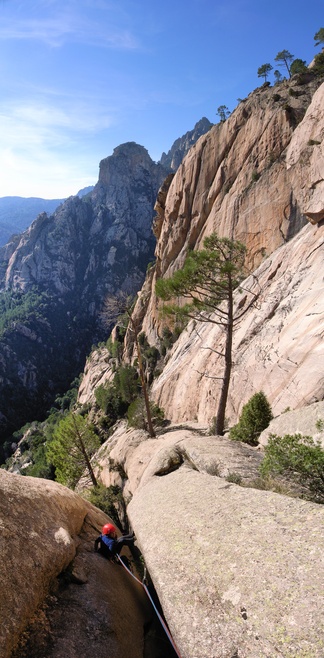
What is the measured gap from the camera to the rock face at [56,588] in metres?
5.57

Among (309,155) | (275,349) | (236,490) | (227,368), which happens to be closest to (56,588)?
(236,490)

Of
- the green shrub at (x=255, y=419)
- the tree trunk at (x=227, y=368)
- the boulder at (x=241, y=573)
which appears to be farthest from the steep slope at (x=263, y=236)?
the boulder at (x=241, y=573)

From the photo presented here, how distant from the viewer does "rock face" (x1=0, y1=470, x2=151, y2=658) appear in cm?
557

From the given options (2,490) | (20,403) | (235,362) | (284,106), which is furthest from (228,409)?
(20,403)

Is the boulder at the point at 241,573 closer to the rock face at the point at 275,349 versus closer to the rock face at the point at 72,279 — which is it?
the rock face at the point at 275,349

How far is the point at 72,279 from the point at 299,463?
195 metres

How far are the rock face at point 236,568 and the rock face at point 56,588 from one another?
60.2 inches

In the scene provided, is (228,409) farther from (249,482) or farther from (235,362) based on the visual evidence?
(249,482)

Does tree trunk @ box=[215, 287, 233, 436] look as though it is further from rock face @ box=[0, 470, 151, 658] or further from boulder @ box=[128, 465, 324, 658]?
rock face @ box=[0, 470, 151, 658]

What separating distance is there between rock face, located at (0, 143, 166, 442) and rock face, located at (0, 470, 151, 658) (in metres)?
134

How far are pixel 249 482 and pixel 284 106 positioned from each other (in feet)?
136

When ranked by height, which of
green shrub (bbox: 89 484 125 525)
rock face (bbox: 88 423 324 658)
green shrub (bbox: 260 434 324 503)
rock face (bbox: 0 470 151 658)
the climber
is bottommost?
green shrub (bbox: 89 484 125 525)

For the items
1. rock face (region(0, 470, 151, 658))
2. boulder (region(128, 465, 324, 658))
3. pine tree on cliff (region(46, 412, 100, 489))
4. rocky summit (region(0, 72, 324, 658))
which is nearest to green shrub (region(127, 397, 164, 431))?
rocky summit (region(0, 72, 324, 658))

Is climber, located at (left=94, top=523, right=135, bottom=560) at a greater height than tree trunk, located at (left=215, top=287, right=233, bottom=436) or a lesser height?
lesser
